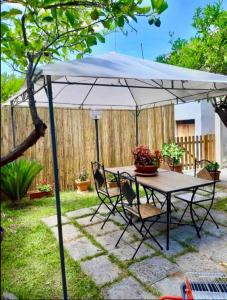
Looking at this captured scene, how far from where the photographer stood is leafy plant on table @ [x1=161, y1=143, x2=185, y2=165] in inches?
259

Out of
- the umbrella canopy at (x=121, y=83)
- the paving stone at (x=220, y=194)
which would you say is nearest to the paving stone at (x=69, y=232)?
the umbrella canopy at (x=121, y=83)

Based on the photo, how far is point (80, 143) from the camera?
5.82 m

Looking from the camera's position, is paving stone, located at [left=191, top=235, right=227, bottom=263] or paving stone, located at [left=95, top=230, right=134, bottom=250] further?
paving stone, located at [left=95, top=230, right=134, bottom=250]

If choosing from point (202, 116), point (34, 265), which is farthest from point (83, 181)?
point (202, 116)

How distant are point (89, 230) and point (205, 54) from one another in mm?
3811

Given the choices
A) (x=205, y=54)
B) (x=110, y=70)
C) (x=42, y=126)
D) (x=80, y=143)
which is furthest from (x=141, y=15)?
(x=80, y=143)

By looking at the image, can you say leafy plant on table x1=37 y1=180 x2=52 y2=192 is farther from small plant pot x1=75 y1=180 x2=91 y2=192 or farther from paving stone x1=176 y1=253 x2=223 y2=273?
paving stone x1=176 y1=253 x2=223 y2=273

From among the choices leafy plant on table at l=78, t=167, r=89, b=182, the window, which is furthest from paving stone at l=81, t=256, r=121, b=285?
the window

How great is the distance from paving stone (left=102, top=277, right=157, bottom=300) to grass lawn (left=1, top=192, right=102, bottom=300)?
93 millimetres

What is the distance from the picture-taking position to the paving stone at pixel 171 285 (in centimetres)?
207

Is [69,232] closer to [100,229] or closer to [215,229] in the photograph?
[100,229]

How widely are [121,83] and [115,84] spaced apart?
13cm

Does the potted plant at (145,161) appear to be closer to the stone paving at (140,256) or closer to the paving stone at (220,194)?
the stone paving at (140,256)

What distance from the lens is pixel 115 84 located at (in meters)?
4.54
